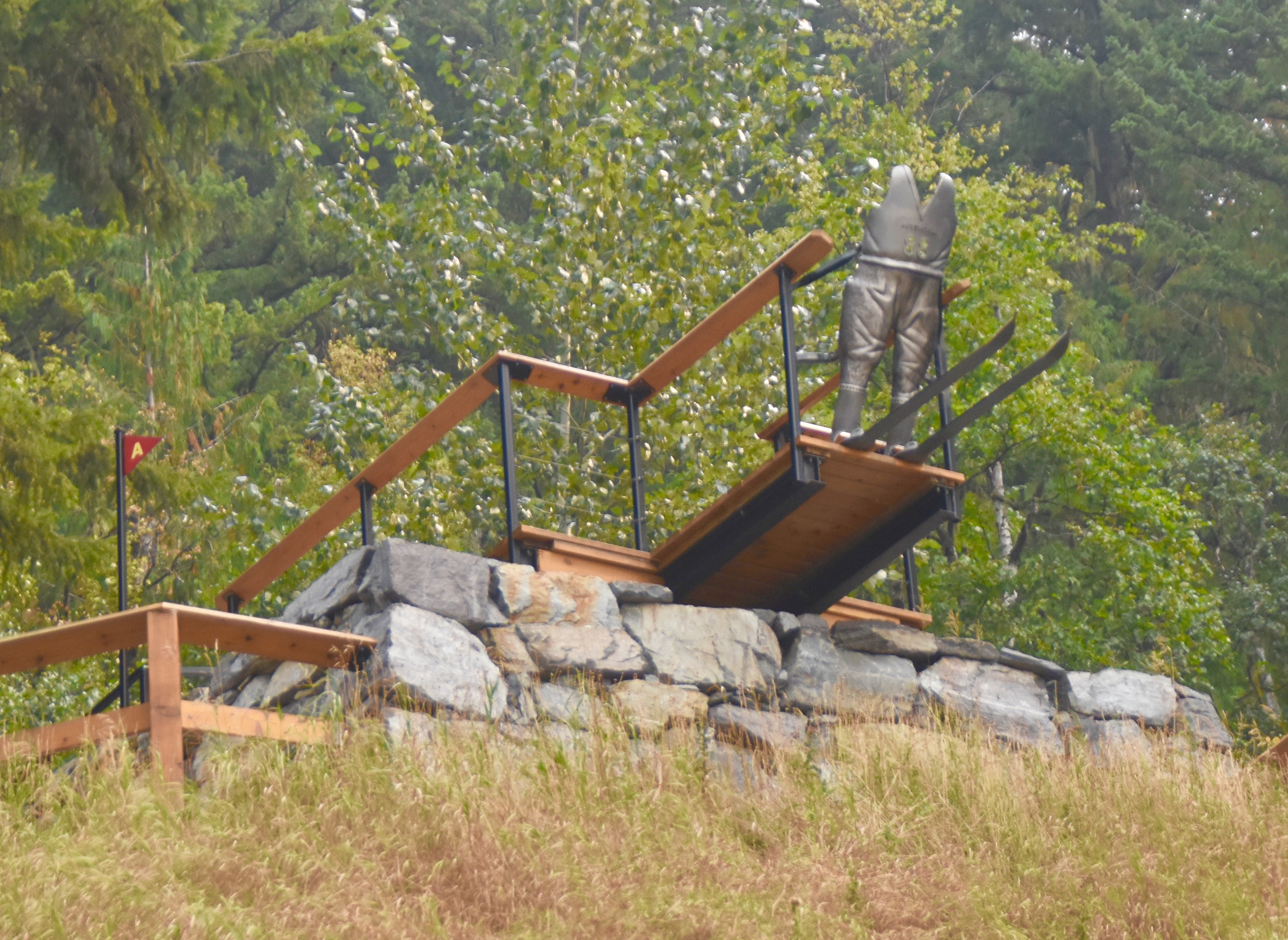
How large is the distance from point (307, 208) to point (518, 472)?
10.0ft

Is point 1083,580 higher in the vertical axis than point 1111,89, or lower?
lower

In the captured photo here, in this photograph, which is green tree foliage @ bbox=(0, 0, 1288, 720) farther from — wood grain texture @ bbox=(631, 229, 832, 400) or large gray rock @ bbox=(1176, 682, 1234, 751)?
wood grain texture @ bbox=(631, 229, 832, 400)

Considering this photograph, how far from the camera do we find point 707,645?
22.1ft

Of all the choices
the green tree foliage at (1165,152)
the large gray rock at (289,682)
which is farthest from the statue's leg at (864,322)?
Answer: the green tree foliage at (1165,152)

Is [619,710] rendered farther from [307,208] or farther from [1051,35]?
[1051,35]

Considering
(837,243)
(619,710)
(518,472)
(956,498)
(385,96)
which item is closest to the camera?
(619,710)

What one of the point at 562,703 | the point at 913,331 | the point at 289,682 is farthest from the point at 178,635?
the point at 913,331

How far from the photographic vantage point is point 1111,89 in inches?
1053

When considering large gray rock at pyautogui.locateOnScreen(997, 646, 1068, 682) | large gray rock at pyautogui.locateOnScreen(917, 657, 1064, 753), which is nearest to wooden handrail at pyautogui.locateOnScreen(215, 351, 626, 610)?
large gray rock at pyautogui.locateOnScreen(917, 657, 1064, 753)

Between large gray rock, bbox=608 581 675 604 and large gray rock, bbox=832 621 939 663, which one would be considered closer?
large gray rock, bbox=608 581 675 604

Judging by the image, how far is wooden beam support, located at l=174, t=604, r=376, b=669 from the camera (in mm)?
5473

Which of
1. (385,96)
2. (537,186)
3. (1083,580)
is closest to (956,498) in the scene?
(537,186)

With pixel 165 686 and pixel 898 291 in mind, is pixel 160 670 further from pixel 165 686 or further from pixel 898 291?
pixel 898 291

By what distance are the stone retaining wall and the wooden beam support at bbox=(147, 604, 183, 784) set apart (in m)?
0.66
